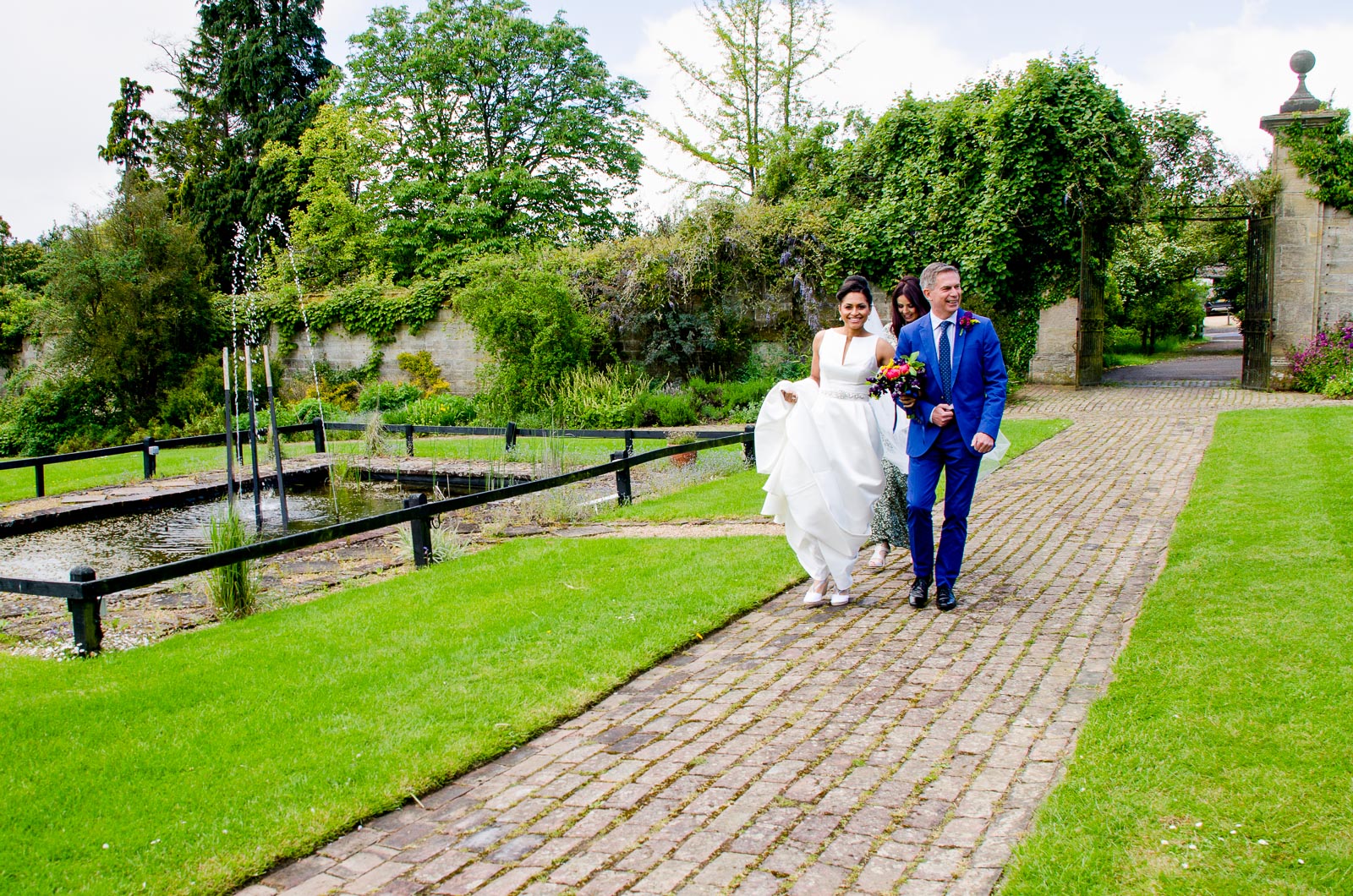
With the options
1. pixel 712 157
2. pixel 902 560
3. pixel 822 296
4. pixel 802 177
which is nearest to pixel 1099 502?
pixel 902 560

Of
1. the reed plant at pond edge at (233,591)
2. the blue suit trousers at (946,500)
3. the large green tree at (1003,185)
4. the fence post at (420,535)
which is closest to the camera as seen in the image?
the blue suit trousers at (946,500)

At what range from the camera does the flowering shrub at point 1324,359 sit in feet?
54.0

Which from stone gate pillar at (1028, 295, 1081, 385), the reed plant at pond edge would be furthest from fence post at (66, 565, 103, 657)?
stone gate pillar at (1028, 295, 1081, 385)

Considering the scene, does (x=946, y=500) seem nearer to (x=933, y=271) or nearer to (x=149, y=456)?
(x=933, y=271)

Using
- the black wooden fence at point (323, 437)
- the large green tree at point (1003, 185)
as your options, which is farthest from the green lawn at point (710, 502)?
the large green tree at point (1003, 185)

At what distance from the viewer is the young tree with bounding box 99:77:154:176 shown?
122ft

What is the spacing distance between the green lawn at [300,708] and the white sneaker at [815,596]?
0.34 meters

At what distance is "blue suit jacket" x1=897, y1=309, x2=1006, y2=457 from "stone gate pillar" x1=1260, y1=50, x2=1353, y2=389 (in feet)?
48.8

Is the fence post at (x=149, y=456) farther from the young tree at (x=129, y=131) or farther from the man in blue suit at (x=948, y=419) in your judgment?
the young tree at (x=129, y=131)

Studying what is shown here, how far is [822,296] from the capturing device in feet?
66.1

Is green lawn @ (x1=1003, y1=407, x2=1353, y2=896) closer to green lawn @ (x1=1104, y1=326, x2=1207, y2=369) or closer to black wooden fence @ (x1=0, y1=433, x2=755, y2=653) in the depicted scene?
black wooden fence @ (x1=0, y1=433, x2=755, y2=653)

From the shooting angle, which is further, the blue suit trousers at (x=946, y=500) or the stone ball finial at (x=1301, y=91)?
the stone ball finial at (x=1301, y=91)

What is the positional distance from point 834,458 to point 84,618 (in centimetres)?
441

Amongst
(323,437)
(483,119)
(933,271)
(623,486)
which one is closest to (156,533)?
(623,486)
